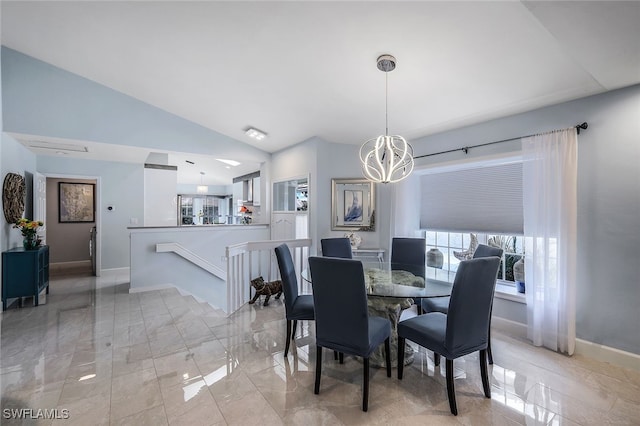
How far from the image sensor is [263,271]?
550cm

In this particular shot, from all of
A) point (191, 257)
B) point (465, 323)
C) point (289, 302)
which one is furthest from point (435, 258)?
point (191, 257)

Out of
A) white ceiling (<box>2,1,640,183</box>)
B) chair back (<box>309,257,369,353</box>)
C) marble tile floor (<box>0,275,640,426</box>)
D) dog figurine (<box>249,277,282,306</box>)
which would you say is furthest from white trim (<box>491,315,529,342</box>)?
dog figurine (<box>249,277,282,306</box>)

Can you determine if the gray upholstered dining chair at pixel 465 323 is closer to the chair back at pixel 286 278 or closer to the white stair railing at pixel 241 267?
the chair back at pixel 286 278

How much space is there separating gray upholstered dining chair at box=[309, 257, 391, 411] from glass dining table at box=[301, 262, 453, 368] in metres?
0.25

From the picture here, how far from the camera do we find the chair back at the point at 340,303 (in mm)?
1851

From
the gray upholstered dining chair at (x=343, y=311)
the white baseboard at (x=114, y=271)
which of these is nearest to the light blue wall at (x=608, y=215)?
the gray upholstered dining chair at (x=343, y=311)

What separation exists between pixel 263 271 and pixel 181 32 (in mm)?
4044

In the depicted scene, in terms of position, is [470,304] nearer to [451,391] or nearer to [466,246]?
[451,391]

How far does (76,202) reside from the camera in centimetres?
652

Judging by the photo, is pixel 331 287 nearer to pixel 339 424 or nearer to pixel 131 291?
pixel 339 424

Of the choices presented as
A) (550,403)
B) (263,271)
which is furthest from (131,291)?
(550,403)

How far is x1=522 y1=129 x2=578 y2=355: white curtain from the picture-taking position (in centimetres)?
259

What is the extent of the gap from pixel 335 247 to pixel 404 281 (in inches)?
46.2

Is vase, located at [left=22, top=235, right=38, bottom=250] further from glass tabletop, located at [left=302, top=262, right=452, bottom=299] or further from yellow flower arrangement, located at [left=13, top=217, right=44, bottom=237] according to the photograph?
glass tabletop, located at [left=302, top=262, right=452, bottom=299]
